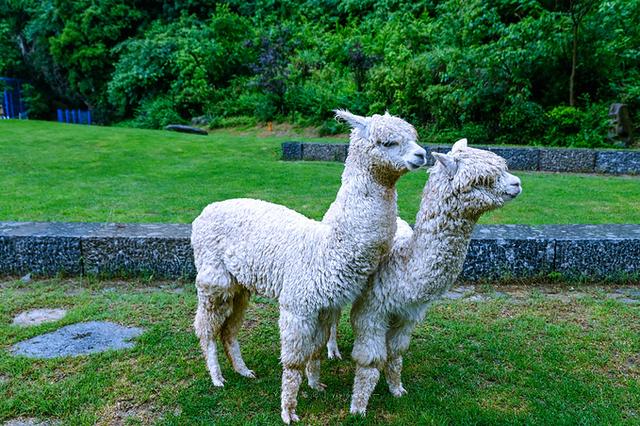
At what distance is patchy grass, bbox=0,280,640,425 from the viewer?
140 inches

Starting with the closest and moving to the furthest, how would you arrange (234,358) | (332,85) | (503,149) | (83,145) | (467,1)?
(234,358), (503,149), (83,145), (467,1), (332,85)

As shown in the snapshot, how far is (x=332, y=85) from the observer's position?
20047mm

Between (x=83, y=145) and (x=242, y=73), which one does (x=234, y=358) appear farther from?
(x=242, y=73)

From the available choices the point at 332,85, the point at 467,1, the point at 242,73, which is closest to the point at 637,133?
the point at 467,1

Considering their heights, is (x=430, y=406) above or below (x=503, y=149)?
below

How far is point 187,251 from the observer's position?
18.8 feet

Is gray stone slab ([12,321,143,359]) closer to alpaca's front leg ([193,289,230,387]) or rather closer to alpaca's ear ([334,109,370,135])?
alpaca's front leg ([193,289,230,387])

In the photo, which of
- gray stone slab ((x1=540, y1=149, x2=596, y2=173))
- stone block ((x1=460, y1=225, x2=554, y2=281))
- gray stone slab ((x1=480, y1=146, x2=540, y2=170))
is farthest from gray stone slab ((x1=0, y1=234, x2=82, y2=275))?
gray stone slab ((x1=540, y1=149, x2=596, y2=173))

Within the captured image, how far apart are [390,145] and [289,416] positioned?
69.8 inches

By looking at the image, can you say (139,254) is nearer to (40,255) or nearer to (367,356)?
(40,255)

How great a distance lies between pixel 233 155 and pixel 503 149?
20.9 feet

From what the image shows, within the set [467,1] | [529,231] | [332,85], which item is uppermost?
[467,1]

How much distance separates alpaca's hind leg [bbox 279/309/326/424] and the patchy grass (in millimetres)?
137

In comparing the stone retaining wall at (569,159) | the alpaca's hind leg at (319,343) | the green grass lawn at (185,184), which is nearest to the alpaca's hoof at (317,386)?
the alpaca's hind leg at (319,343)
